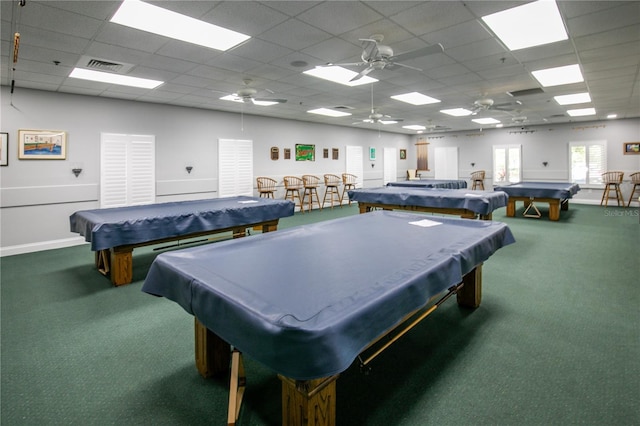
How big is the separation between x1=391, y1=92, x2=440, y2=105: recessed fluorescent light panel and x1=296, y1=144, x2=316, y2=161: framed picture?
3.72 meters

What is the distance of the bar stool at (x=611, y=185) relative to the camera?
10.1 metres

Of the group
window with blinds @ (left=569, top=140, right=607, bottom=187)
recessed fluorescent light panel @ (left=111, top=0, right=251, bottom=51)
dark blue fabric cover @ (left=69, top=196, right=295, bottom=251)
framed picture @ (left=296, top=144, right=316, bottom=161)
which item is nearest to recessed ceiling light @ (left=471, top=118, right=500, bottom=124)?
window with blinds @ (left=569, top=140, right=607, bottom=187)

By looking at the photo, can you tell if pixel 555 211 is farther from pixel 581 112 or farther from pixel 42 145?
pixel 42 145

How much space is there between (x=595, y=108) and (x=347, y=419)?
1029 cm

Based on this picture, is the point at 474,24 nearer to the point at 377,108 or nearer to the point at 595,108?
the point at 377,108

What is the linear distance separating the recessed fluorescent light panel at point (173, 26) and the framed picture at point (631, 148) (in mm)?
12330

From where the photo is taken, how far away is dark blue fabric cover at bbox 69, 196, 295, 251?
11.8 ft

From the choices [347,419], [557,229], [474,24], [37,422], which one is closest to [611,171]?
[557,229]

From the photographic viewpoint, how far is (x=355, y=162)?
12.1 meters

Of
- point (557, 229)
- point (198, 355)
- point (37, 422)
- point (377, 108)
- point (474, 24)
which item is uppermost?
point (377, 108)

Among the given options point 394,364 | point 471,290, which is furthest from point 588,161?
point 394,364

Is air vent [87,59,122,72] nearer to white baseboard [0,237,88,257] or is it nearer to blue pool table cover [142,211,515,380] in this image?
white baseboard [0,237,88,257]

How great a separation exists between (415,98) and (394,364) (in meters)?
6.24

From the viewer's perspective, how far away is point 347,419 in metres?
1.75
